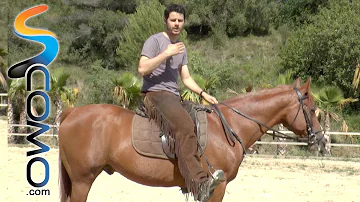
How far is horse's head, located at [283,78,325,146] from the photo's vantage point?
525 centimetres

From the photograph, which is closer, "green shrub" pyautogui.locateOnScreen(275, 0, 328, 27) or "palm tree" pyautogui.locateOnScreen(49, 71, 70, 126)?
"palm tree" pyautogui.locateOnScreen(49, 71, 70, 126)

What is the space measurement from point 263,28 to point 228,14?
10.6ft

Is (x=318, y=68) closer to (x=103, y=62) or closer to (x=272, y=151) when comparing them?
(x=272, y=151)

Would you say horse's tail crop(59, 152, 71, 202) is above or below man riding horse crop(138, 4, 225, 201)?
below

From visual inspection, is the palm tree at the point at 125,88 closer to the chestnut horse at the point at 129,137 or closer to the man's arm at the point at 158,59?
the chestnut horse at the point at 129,137

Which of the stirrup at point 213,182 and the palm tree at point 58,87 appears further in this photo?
the palm tree at point 58,87

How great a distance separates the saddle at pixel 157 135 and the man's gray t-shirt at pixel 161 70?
0.31m

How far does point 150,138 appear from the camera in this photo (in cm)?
511

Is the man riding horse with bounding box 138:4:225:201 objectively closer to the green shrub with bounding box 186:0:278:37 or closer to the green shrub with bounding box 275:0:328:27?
the green shrub with bounding box 275:0:328:27

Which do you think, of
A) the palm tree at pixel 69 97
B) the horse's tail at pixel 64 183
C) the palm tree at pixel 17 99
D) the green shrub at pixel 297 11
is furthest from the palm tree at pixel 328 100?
the green shrub at pixel 297 11

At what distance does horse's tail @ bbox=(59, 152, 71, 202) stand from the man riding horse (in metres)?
1.29

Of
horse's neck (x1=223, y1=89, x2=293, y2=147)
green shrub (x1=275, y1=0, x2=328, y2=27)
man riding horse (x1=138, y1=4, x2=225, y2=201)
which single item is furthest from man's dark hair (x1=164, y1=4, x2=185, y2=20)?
green shrub (x1=275, y1=0, x2=328, y2=27)

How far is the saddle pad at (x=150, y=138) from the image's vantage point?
16.6 feet

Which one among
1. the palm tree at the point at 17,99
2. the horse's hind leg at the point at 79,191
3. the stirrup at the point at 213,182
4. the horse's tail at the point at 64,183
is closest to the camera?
the stirrup at the point at 213,182
